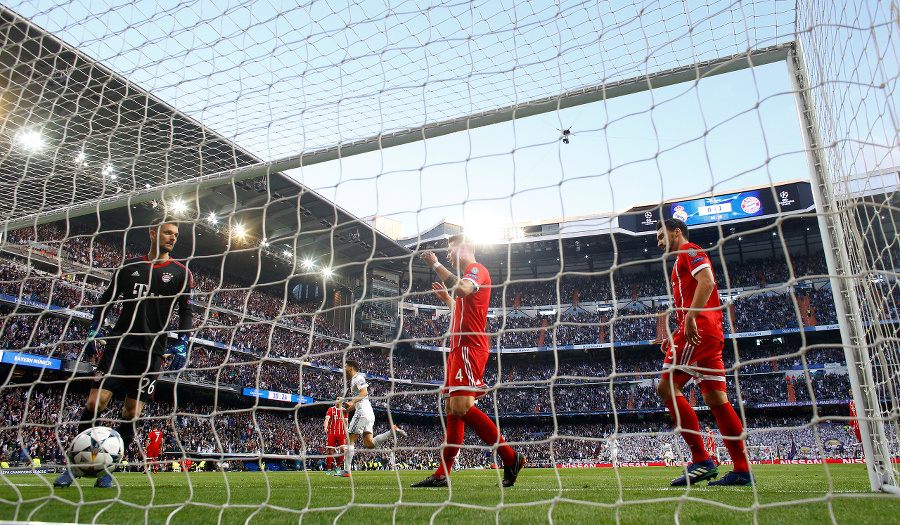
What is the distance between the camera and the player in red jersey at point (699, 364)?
333cm

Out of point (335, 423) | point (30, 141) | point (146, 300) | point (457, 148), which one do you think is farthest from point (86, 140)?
point (335, 423)

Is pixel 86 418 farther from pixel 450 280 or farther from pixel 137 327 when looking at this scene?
pixel 450 280

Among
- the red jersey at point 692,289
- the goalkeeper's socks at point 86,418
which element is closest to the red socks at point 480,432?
the red jersey at point 692,289

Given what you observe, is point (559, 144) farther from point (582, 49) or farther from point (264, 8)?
point (264, 8)

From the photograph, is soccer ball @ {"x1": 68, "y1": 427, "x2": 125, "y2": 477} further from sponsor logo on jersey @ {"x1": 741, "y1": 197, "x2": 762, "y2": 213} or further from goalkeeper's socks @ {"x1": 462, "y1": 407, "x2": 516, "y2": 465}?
sponsor logo on jersey @ {"x1": 741, "y1": 197, "x2": 762, "y2": 213}

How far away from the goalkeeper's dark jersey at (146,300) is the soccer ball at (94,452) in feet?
2.10

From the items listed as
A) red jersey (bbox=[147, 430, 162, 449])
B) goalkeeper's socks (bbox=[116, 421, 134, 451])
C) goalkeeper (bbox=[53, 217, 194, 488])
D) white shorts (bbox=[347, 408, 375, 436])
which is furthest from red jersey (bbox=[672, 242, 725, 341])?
red jersey (bbox=[147, 430, 162, 449])

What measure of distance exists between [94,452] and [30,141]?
3.95 metres

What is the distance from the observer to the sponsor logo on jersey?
26.3 metres

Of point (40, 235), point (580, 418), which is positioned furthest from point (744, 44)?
point (580, 418)

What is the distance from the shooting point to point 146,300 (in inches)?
158

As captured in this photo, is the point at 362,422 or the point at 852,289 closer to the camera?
the point at 852,289

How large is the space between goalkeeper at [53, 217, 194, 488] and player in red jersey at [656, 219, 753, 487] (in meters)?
3.54

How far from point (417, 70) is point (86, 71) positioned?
370 centimetres
